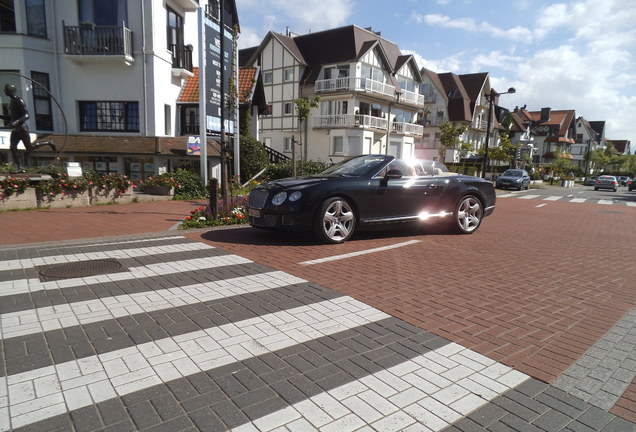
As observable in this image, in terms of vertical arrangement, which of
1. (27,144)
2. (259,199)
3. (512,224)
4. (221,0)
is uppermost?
(221,0)

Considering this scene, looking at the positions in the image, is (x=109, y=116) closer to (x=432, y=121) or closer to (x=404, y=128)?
(x=404, y=128)

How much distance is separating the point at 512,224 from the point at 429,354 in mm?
9300

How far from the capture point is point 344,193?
269 inches

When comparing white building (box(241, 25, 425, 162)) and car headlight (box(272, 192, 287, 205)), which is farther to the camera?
white building (box(241, 25, 425, 162))

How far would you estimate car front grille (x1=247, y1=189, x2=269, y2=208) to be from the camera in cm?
689

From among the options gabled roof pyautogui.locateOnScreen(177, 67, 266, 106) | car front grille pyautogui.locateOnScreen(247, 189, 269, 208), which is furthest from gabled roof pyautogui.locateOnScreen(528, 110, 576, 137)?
car front grille pyautogui.locateOnScreen(247, 189, 269, 208)

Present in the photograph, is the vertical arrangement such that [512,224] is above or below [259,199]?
below

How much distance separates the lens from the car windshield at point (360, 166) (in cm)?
739

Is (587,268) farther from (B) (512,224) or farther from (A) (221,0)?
(A) (221,0)

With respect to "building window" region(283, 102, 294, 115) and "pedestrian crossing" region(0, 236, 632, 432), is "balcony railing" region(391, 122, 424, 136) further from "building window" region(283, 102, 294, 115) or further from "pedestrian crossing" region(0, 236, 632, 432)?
"pedestrian crossing" region(0, 236, 632, 432)

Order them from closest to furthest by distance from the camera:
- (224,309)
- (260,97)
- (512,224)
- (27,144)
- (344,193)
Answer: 1. (224,309)
2. (344,193)
3. (512,224)
4. (27,144)
5. (260,97)

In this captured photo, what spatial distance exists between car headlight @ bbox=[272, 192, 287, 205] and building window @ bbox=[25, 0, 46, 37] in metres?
15.2

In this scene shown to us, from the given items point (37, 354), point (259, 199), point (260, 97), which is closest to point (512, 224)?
point (259, 199)

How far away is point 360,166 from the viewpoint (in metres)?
7.60
